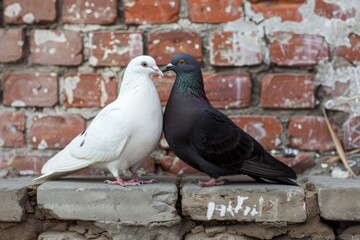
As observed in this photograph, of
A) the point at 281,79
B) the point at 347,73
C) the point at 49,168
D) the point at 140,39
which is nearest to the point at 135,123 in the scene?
the point at 49,168

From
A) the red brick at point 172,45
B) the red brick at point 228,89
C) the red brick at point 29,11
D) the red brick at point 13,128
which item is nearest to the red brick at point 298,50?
the red brick at point 228,89

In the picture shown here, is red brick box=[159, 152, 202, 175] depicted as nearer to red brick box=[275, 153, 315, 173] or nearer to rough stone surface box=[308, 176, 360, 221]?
red brick box=[275, 153, 315, 173]

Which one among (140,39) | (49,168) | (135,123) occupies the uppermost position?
(140,39)

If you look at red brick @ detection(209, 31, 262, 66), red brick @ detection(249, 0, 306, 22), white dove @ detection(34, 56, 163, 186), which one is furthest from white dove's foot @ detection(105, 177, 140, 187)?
red brick @ detection(249, 0, 306, 22)

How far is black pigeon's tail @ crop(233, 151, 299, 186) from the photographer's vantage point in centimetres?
155

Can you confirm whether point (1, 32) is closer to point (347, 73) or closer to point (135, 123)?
point (135, 123)

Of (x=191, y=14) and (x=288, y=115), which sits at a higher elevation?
(x=191, y=14)

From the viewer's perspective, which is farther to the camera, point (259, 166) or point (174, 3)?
point (174, 3)

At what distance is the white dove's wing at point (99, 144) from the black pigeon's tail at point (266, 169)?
1.00 feet

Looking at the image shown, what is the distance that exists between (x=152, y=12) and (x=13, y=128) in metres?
0.54

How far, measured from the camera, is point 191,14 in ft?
6.08

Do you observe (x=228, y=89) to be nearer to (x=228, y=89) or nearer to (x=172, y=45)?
(x=228, y=89)

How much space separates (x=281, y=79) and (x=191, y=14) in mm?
326

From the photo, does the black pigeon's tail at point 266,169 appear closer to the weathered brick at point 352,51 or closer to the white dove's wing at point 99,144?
the white dove's wing at point 99,144
